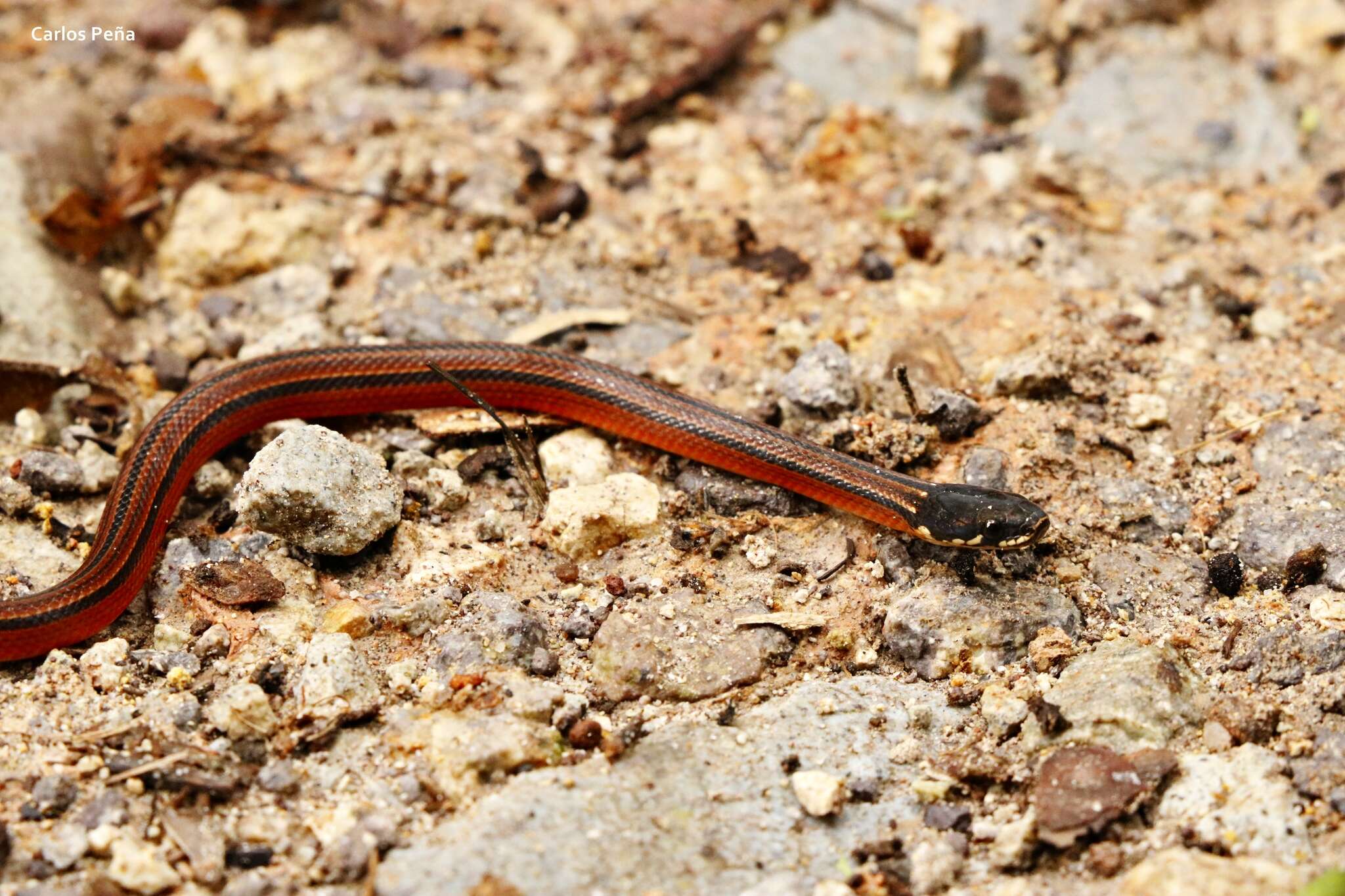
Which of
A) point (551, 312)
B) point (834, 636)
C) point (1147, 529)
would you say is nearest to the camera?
point (834, 636)

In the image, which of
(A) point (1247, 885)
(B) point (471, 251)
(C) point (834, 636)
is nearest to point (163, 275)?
(B) point (471, 251)

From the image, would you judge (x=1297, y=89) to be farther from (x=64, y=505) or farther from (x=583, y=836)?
(x=64, y=505)

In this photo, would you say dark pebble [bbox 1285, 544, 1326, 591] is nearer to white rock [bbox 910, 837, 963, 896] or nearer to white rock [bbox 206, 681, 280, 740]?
white rock [bbox 910, 837, 963, 896]

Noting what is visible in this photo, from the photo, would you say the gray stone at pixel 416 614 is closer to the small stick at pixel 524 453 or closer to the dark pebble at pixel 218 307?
the small stick at pixel 524 453

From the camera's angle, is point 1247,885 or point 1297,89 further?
point 1297,89

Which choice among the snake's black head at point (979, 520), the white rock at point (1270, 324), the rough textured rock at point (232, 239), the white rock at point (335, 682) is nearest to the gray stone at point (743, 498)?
the snake's black head at point (979, 520)

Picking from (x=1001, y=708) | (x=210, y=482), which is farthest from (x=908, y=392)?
(x=210, y=482)

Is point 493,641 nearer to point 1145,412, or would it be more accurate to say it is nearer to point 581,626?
point 581,626

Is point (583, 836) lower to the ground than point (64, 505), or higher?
lower
